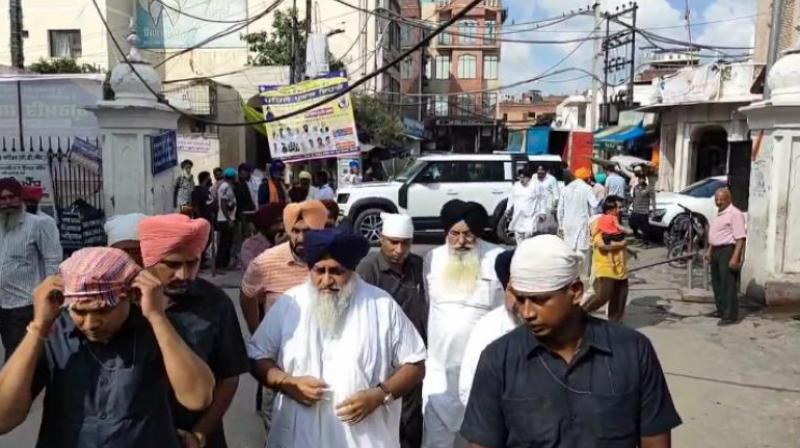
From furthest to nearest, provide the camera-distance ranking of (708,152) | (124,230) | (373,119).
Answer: (373,119) < (708,152) < (124,230)

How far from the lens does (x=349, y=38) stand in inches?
1265

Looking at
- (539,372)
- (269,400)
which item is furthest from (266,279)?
(539,372)

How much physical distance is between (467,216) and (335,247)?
1589 millimetres

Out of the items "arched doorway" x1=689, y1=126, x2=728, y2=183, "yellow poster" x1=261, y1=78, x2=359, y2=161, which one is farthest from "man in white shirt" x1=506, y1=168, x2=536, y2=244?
"arched doorway" x1=689, y1=126, x2=728, y2=183

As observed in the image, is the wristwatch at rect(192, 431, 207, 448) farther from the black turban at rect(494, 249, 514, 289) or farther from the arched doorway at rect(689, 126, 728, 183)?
the arched doorway at rect(689, 126, 728, 183)

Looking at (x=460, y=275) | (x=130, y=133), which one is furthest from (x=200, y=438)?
(x=130, y=133)

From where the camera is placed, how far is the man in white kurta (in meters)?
9.83

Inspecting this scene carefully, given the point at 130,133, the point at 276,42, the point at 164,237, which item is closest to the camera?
the point at 164,237

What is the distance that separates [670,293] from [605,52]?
23.9 meters

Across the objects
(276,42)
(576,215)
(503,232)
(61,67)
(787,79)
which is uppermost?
(276,42)

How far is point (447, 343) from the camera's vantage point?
384cm

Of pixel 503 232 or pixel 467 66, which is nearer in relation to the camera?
pixel 503 232

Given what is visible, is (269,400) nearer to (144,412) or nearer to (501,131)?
(144,412)

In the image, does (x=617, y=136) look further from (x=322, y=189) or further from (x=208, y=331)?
(x=208, y=331)
